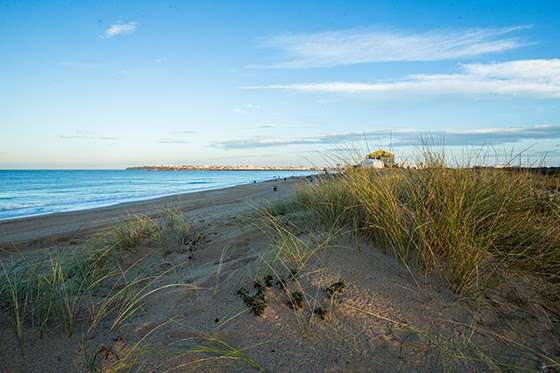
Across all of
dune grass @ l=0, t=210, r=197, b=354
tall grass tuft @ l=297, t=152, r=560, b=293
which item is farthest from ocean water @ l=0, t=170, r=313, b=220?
tall grass tuft @ l=297, t=152, r=560, b=293

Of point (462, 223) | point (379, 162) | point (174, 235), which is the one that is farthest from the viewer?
point (379, 162)

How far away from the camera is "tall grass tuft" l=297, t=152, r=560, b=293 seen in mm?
2590

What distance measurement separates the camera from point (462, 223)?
2852mm

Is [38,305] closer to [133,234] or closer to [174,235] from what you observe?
[174,235]

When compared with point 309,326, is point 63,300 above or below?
above

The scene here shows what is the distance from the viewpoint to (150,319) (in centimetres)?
226

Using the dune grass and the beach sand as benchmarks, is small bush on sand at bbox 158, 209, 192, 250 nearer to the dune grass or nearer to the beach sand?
the dune grass

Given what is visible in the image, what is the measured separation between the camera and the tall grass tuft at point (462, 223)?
2.59 metres

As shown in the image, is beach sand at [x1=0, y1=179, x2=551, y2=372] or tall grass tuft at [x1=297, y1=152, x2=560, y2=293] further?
tall grass tuft at [x1=297, y1=152, x2=560, y2=293]

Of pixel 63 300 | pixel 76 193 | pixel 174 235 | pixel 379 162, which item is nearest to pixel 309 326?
pixel 63 300

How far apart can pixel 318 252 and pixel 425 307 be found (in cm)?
96

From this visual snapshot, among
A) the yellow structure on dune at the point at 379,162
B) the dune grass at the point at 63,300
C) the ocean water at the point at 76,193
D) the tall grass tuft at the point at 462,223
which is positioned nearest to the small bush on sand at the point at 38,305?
the dune grass at the point at 63,300

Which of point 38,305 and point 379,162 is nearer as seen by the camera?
point 38,305

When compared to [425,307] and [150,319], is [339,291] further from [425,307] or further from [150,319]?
[150,319]
